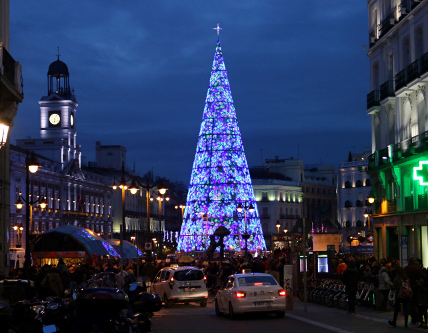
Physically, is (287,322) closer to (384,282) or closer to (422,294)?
(384,282)

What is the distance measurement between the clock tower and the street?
296 ft

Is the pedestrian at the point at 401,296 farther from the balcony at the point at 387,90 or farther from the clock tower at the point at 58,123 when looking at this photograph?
→ the clock tower at the point at 58,123

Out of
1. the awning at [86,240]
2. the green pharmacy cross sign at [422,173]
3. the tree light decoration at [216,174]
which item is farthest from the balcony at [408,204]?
the tree light decoration at [216,174]

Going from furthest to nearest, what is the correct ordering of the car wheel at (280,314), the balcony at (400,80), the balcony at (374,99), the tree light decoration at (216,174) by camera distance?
the tree light decoration at (216,174)
the balcony at (374,99)
the balcony at (400,80)
the car wheel at (280,314)

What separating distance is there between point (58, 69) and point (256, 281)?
351 feet

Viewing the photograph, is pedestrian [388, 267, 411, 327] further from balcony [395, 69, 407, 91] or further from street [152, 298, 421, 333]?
balcony [395, 69, 407, 91]

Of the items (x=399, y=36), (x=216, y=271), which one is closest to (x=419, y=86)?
(x=399, y=36)

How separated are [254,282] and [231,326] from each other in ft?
8.93

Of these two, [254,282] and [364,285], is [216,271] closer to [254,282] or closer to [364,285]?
[364,285]

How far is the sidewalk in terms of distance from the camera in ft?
68.4

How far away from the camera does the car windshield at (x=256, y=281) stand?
24562 millimetres

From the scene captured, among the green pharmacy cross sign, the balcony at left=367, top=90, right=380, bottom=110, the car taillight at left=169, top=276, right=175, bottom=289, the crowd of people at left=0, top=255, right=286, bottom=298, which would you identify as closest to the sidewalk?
the green pharmacy cross sign

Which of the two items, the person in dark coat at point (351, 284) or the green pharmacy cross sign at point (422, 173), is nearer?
the person in dark coat at point (351, 284)

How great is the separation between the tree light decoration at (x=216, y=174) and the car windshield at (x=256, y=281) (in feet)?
149
